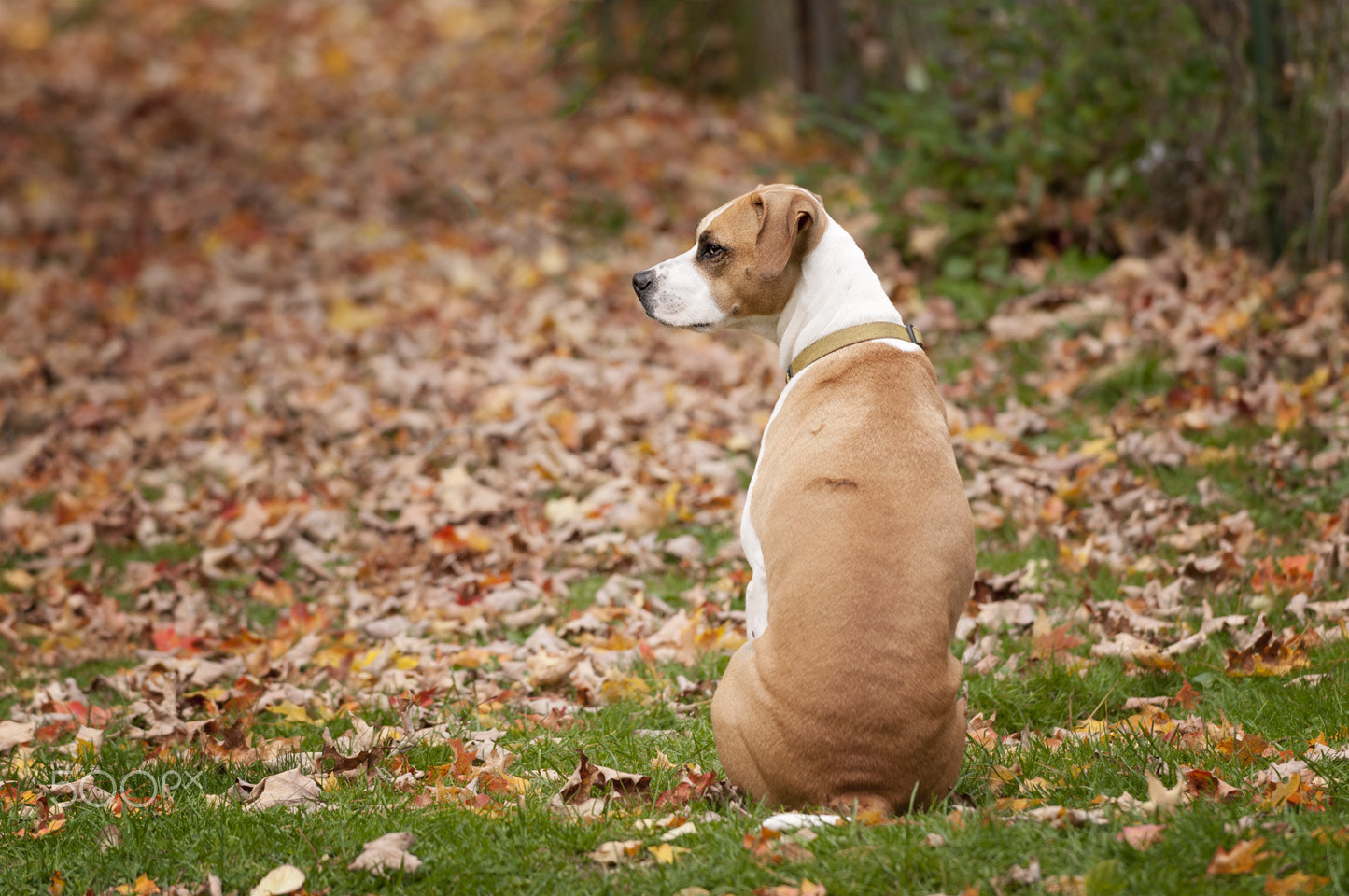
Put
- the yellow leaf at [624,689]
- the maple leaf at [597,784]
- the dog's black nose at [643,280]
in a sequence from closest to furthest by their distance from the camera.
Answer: the maple leaf at [597,784] < the dog's black nose at [643,280] < the yellow leaf at [624,689]

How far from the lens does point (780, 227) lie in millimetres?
4363

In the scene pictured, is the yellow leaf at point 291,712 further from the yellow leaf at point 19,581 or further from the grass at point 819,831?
the yellow leaf at point 19,581

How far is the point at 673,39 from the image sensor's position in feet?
48.5

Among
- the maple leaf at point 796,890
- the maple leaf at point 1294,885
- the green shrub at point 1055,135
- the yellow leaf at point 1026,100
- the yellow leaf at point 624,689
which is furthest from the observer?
the yellow leaf at point 1026,100

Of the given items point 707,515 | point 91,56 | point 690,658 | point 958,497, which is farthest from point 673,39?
point 958,497

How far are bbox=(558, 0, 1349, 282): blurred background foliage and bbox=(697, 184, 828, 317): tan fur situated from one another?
461 centimetres

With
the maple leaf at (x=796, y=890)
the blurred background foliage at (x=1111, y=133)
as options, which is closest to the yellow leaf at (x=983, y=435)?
the blurred background foliage at (x=1111, y=133)

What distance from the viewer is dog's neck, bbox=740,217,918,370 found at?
4.35 m

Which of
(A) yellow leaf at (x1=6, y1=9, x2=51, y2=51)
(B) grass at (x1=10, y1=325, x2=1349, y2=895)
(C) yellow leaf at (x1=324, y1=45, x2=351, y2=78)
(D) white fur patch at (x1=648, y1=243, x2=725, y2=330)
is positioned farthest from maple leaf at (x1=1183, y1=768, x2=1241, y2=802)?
(A) yellow leaf at (x1=6, y1=9, x2=51, y2=51)

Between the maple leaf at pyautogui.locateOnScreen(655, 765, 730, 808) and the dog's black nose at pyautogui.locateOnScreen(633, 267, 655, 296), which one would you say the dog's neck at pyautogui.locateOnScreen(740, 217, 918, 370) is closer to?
the dog's black nose at pyautogui.locateOnScreen(633, 267, 655, 296)

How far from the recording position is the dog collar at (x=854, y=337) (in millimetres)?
4234

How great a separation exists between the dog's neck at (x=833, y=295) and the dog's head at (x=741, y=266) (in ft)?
0.16

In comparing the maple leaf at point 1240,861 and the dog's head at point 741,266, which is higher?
the dog's head at point 741,266

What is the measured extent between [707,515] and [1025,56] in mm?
4884
